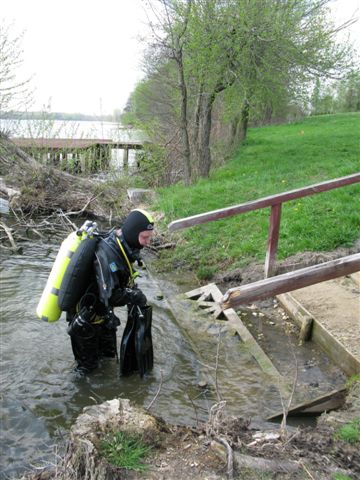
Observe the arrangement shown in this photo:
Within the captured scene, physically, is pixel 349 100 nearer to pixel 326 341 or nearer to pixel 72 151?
pixel 72 151

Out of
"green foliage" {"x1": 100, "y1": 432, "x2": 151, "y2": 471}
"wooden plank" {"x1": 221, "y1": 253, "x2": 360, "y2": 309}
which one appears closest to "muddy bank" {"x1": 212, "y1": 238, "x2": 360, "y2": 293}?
"wooden plank" {"x1": 221, "y1": 253, "x2": 360, "y2": 309}

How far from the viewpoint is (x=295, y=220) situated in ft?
24.1

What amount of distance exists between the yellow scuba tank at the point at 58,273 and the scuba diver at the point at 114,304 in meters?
0.14

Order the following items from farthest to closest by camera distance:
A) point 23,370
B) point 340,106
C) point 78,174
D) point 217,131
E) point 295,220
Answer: point 340,106, point 217,131, point 78,174, point 295,220, point 23,370

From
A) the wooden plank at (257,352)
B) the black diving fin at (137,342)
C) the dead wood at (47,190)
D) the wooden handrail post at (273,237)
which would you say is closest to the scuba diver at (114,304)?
the black diving fin at (137,342)

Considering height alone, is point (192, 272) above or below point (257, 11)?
below

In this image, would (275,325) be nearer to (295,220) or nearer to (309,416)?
(309,416)

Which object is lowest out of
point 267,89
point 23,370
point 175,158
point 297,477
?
point 23,370

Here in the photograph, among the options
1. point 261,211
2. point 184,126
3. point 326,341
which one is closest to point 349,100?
point 184,126

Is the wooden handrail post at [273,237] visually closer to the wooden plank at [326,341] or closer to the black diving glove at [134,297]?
the wooden plank at [326,341]

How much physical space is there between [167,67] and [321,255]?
388 inches

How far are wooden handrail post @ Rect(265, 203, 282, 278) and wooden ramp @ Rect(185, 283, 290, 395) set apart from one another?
761 mm

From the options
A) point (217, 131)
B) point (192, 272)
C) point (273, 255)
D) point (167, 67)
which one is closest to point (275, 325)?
point (273, 255)

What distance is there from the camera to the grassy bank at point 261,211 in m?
6.79
